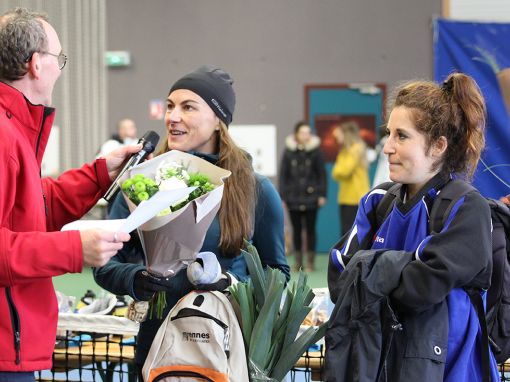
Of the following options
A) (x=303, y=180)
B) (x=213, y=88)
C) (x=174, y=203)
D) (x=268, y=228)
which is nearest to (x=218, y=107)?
(x=213, y=88)

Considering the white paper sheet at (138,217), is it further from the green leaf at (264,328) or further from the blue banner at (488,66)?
the blue banner at (488,66)

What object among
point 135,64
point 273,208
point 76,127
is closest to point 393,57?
point 135,64

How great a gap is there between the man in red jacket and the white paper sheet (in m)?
0.03

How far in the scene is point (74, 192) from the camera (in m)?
2.51

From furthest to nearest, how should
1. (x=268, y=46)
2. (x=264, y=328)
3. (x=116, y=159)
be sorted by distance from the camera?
1. (x=268, y=46)
2. (x=116, y=159)
3. (x=264, y=328)

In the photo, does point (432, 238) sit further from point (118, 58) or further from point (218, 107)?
point (118, 58)

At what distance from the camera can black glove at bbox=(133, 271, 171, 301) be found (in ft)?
7.80

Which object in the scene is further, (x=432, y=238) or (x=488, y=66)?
(x=488, y=66)

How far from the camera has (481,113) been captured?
236 cm

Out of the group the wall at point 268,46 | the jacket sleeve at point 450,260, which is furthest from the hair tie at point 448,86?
the wall at point 268,46

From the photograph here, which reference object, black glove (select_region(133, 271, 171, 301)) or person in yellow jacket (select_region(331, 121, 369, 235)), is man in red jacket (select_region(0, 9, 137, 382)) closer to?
black glove (select_region(133, 271, 171, 301))

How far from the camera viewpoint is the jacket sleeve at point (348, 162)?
9492mm

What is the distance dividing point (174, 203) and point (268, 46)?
1026 centimetres

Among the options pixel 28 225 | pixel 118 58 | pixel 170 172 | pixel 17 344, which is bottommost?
pixel 17 344
